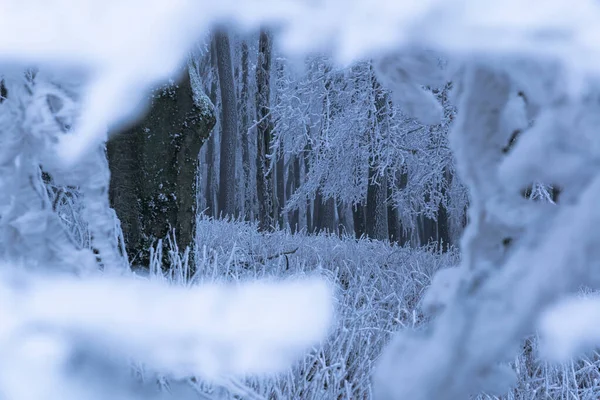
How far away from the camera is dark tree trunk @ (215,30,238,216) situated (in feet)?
37.3

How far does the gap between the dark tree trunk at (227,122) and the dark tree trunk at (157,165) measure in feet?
27.3

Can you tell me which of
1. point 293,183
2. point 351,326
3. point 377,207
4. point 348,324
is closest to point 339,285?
point 348,324

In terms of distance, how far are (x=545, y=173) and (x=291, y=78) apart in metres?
7.89

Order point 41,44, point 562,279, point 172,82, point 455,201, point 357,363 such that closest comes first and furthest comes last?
point 562,279
point 41,44
point 357,363
point 172,82
point 455,201

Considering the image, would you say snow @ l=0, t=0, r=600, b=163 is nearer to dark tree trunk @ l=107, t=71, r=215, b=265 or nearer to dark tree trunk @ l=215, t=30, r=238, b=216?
dark tree trunk @ l=107, t=71, r=215, b=265

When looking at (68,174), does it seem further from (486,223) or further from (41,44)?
(486,223)

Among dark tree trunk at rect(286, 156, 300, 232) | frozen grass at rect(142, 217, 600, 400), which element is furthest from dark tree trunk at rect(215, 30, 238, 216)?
dark tree trunk at rect(286, 156, 300, 232)

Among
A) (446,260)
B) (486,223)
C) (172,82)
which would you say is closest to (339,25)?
(486,223)

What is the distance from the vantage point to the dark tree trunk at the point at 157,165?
2.86m

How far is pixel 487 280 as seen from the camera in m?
0.64

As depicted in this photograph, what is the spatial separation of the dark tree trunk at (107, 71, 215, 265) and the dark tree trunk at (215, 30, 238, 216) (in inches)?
328

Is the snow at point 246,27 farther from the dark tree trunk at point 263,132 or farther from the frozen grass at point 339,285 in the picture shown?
the dark tree trunk at point 263,132

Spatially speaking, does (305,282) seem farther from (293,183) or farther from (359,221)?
(293,183)

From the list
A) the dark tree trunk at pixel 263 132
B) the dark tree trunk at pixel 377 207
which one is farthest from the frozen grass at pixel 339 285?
the dark tree trunk at pixel 377 207
